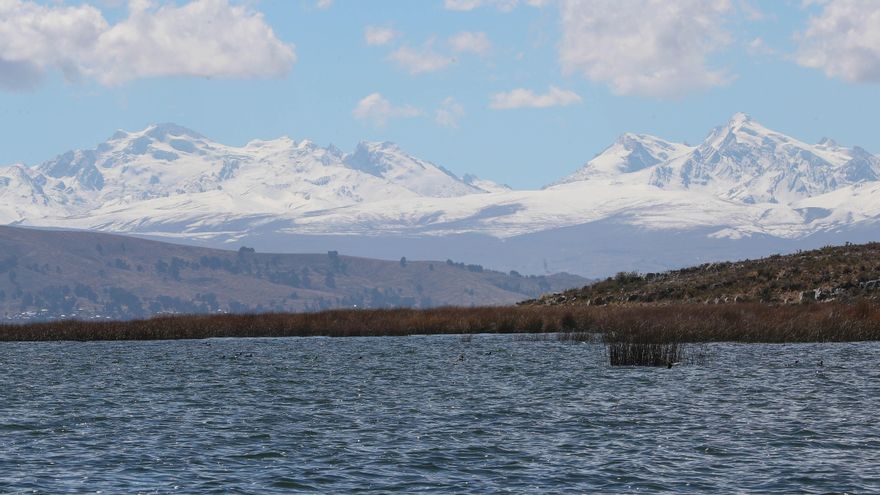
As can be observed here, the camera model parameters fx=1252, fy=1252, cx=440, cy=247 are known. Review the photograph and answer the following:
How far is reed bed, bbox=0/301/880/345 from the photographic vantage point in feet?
233

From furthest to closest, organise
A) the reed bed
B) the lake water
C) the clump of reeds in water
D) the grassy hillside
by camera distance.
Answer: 1. the grassy hillside
2. the reed bed
3. the clump of reeds in water
4. the lake water

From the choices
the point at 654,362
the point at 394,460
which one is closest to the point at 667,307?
the point at 654,362

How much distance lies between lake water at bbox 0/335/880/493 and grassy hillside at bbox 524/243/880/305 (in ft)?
70.2

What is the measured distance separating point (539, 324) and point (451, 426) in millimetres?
48160

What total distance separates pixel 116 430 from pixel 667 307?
51466 millimetres

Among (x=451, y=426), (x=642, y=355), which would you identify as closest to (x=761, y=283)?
(x=642, y=355)

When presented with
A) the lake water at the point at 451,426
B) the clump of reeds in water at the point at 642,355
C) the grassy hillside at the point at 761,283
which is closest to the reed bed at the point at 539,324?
the grassy hillside at the point at 761,283

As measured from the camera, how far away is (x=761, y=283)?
298 feet

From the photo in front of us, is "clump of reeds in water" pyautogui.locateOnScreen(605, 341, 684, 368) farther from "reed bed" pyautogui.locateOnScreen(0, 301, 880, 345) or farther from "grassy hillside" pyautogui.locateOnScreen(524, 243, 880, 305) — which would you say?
"grassy hillside" pyautogui.locateOnScreen(524, 243, 880, 305)

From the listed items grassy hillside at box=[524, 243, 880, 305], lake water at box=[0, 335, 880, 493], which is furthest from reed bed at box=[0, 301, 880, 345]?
lake water at box=[0, 335, 880, 493]

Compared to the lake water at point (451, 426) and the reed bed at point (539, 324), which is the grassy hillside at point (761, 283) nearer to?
the reed bed at point (539, 324)

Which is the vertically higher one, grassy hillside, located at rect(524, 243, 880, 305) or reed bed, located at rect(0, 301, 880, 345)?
grassy hillside, located at rect(524, 243, 880, 305)

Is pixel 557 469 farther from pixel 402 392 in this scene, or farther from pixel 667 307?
pixel 667 307

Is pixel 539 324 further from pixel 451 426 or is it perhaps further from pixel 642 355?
pixel 451 426
